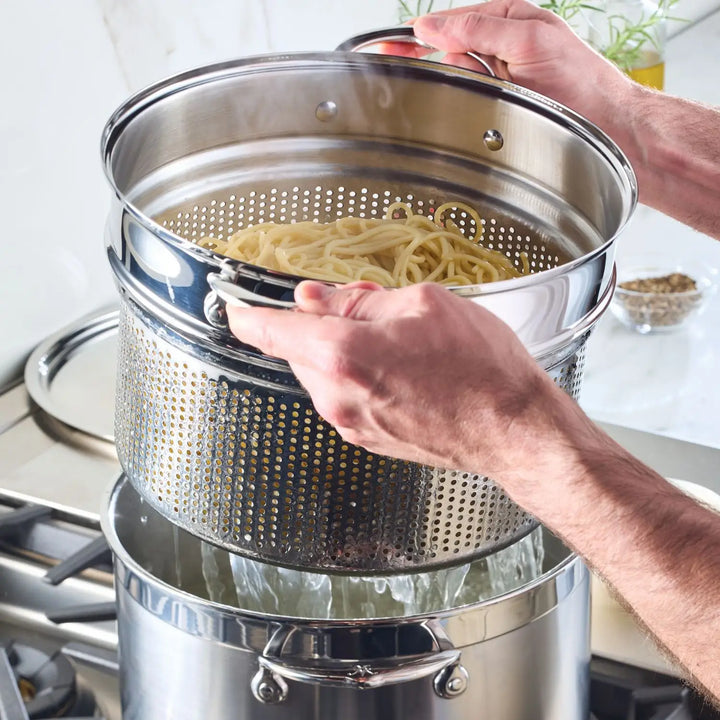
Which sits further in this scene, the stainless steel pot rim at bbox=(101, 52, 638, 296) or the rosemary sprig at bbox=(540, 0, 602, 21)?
the rosemary sprig at bbox=(540, 0, 602, 21)

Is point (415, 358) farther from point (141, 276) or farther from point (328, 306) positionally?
point (141, 276)

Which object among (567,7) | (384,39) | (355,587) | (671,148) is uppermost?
(384,39)

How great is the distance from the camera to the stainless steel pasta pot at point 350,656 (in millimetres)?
710

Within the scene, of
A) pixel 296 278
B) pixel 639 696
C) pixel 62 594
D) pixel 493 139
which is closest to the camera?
pixel 296 278

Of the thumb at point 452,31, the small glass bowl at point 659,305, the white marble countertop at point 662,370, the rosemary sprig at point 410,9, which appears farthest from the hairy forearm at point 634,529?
the rosemary sprig at point 410,9

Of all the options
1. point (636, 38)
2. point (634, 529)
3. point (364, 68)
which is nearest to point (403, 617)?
point (634, 529)

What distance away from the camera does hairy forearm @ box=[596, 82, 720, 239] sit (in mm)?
985

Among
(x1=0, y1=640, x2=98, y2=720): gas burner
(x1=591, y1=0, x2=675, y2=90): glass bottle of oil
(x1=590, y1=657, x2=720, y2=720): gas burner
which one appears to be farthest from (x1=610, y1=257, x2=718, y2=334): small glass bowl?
(x1=0, y1=640, x2=98, y2=720): gas burner

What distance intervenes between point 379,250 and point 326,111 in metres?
0.11

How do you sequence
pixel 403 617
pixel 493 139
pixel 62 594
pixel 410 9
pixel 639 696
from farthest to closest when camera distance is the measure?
pixel 410 9
pixel 62 594
pixel 639 696
pixel 493 139
pixel 403 617

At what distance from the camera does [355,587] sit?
84 cm

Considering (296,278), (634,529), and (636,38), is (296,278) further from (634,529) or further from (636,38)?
(636,38)

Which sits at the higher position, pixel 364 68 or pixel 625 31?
pixel 364 68

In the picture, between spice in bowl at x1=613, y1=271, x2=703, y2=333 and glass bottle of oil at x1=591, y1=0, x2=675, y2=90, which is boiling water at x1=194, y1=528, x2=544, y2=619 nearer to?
spice in bowl at x1=613, y1=271, x2=703, y2=333
